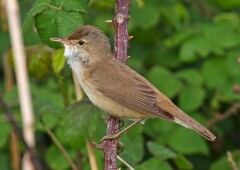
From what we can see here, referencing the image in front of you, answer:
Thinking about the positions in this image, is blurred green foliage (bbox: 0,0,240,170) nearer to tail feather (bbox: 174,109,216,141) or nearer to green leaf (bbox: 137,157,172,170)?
green leaf (bbox: 137,157,172,170)

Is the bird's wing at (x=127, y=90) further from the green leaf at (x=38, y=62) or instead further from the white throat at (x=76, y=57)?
the green leaf at (x=38, y=62)

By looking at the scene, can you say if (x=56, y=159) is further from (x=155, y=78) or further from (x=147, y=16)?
(x=147, y=16)

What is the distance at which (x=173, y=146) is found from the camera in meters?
5.41

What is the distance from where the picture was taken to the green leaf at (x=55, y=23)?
3928 mm

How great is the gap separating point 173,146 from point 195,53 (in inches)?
35.7

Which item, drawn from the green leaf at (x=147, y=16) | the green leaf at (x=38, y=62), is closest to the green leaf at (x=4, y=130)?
the green leaf at (x=38, y=62)

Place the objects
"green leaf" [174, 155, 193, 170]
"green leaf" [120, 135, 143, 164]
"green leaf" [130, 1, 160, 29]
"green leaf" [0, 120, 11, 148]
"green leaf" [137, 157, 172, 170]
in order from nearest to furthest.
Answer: "green leaf" [120, 135, 143, 164] < "green leaf" [137, 157, 172, 170] < "green leaf" [174, 155, 193, 170] < "green leaf" [0, 120, 11, 148] < "green leaf" [130, 1, 160, 29]

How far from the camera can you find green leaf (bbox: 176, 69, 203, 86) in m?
5.88

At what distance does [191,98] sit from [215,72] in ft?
1.22

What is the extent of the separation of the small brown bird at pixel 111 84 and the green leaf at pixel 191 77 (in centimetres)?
153

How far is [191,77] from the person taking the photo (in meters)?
5.93

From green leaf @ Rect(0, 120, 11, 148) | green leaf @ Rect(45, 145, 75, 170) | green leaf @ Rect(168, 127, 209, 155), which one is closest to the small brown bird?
green leaf @ Rect(45, 145, 75, 170)

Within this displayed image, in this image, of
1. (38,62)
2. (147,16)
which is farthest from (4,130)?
(147,16)

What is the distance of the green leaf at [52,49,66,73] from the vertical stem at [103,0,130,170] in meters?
0.44
